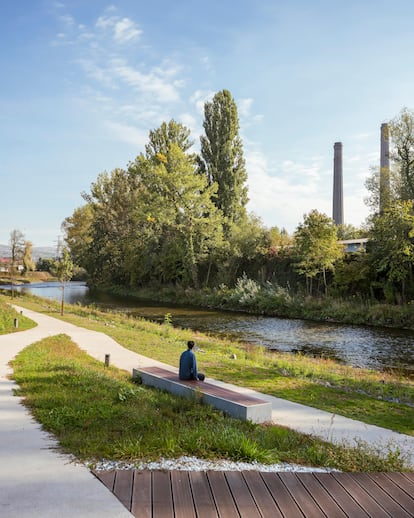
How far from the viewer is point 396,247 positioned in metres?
26.3

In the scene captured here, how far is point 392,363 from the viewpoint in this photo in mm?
16266

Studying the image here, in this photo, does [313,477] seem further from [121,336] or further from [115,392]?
[121,336]

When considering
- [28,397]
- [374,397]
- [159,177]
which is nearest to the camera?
[28,397]

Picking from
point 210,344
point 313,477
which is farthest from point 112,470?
point 210,344

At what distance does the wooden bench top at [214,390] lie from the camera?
7.82 meters

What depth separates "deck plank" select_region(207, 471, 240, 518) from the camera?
416 centimetres

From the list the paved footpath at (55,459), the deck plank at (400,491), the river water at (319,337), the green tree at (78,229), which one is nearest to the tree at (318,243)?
the river water at (319,337)

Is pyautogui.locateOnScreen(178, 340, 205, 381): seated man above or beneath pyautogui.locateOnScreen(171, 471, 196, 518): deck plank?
above

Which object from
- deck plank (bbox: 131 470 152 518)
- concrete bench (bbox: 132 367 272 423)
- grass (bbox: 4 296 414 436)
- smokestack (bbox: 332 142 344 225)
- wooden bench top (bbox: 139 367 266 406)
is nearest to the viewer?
deck plank (bbox: 131 470 152 518)

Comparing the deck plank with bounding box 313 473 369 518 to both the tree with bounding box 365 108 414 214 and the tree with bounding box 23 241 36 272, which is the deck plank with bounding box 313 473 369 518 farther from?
the tree with bounding box 23 241 36 272

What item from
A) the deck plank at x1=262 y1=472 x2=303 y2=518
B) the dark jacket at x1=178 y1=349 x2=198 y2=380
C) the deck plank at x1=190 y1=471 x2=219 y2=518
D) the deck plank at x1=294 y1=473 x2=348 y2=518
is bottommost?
the deck plank at x1=294 y1=473 x2=348 y2=518

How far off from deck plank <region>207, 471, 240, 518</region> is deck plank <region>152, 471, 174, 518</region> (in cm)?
45

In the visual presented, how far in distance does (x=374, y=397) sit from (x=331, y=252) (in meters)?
20.4

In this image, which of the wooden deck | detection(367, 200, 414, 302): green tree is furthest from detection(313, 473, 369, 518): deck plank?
detection(367, 200, 414, 302): green tree
